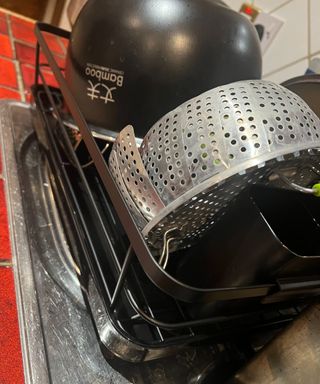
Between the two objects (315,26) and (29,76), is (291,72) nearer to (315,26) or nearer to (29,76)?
(315,26)

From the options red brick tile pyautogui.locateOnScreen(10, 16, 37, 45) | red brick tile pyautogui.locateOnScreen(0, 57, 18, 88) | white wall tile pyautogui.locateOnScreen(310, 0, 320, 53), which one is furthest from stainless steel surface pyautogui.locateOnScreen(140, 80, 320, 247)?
red brick tile pyautogui.locateOnScreen(10, 16, 37, 45)

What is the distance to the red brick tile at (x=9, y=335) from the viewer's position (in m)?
0.38

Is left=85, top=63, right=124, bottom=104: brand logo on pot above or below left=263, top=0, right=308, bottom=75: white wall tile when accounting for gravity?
below

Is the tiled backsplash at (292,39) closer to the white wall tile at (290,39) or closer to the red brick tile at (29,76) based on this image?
the white wall tile at (290,39)

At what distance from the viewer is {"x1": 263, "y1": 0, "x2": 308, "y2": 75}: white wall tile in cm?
77

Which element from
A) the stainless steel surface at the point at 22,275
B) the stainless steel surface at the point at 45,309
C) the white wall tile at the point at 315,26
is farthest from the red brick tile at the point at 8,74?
the white wall tile at the point at 315,26

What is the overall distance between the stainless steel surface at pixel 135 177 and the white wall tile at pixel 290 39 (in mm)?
509

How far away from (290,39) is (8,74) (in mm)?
575

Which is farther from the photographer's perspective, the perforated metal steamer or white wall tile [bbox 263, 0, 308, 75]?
white wall tile [bbox 263, 0, 308, 75]

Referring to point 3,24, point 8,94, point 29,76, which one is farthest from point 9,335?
point 3,24

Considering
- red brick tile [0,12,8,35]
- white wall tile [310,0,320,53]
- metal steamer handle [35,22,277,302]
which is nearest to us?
metal steamer handle [35,22,277,302]

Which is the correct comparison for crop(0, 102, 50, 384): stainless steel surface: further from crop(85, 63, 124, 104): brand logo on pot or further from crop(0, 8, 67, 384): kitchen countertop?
crop(85, 63, 124, 104): brand logo on pot

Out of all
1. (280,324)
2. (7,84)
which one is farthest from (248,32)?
(7,84)

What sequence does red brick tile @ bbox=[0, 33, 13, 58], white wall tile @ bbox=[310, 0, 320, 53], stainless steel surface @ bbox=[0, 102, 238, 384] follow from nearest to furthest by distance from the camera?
stainless steel surface @ bbox=[0, 102, 238, 384] → white wall tile @ bbox=[310, 0, 320, 53] → red brick tile @ bbox=[0, 33, 13, 58]
